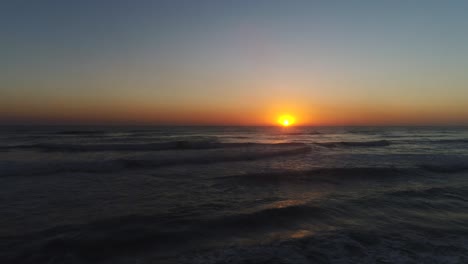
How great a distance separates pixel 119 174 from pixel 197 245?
28.2 feet

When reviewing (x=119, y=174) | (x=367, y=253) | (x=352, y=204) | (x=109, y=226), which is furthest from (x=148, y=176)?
(x=367, y=253)

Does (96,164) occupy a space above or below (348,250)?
above

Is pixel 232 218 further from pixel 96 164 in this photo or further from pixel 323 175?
pixel 96 164

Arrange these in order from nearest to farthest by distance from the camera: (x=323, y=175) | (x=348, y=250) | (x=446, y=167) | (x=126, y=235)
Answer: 1. (x=348, y=250)
2. (x=126, y=235)
3. (x=323, y=175)
4. (x=446, y=167)

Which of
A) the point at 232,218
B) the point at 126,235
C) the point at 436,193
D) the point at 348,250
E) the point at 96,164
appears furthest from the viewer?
the point at 96,164

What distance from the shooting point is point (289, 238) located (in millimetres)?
5414

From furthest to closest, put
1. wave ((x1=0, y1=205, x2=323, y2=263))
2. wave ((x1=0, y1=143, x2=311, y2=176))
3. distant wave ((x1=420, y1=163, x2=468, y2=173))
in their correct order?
distant wave ((x1=420, y1=163, x2=468, y2=173)) → wave ((x1=0, y1=143, x2=311, y2=176)) → wave ((x1=0, y1=205, x2=323, y2=263))

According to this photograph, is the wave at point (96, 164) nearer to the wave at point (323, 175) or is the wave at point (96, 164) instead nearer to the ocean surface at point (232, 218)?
the ocean surface at point (232, 218)

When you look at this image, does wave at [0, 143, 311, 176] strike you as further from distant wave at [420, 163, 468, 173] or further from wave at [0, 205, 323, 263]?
distant wave at [420, 163, 468, 173]

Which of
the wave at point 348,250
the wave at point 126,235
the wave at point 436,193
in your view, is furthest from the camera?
the wave at point 436,193

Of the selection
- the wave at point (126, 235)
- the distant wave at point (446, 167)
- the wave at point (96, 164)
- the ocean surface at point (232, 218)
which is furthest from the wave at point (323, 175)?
the wave at point (96, 164)

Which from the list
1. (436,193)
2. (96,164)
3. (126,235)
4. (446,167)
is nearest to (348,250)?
(126,235)

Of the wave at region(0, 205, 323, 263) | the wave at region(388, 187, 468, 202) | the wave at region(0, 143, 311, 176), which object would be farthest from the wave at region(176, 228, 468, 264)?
the wave at region(0, 143, 311, 176)

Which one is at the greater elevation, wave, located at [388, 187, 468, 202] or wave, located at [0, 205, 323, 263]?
wave, located at [0, 205, 323, 263]
